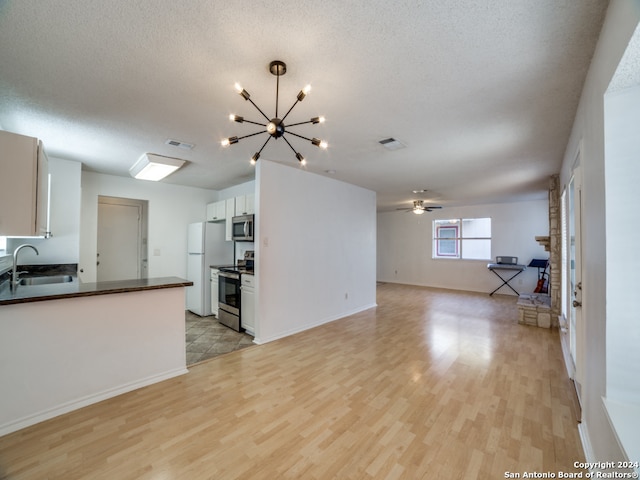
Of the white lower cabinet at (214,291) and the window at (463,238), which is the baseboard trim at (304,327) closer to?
the white lower cabinet at (214,291)

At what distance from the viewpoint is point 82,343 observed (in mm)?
2238

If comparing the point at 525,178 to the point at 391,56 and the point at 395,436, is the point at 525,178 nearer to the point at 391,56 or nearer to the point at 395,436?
the point at 391,56

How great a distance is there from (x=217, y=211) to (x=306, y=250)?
2.07 metres

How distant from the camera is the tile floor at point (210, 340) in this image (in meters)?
3.30

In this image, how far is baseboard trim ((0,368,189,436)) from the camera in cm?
194

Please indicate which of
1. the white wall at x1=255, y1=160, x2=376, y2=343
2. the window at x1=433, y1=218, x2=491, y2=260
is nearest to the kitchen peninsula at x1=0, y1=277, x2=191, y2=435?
the white wall at x1=255, y1=160, x2=376, y2=343

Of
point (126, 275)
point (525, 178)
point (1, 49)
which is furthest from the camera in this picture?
point (126, 275)

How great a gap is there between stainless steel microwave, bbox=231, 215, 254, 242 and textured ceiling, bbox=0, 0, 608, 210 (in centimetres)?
116

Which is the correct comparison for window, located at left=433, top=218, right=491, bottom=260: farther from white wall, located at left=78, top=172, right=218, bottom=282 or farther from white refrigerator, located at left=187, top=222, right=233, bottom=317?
white wall, located at left=78, top=172, right=218, bottom=282

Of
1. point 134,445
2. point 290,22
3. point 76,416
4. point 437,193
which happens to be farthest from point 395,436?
point 437,193

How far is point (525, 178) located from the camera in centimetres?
467

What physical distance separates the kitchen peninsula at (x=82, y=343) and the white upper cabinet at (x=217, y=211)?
2.31 metres

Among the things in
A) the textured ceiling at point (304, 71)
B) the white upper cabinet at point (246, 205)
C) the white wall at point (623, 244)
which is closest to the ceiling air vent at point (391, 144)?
the textured ceiling at point (304, 71)

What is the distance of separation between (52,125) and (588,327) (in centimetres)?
482
